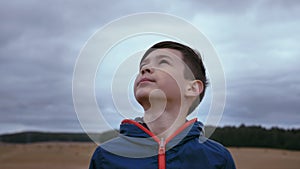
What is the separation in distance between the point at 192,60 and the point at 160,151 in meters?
0.63

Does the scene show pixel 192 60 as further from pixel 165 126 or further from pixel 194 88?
pixel 165 126

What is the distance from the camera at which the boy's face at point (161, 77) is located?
289 cm

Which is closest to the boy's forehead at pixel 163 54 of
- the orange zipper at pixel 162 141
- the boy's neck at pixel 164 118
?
the boy's neck at pixel 164 118

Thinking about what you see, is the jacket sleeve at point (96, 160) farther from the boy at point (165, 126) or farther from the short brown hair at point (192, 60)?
the short brown hair at point (192, 60)

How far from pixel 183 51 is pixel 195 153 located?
2.12ft

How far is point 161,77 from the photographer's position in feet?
9.64

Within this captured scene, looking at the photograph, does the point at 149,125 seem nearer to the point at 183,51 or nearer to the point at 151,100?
the point at 151,100

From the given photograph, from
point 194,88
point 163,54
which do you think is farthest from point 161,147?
point 163,54

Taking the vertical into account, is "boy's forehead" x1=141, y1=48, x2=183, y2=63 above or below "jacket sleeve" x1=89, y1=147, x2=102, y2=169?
above

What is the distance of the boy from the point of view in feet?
9.62

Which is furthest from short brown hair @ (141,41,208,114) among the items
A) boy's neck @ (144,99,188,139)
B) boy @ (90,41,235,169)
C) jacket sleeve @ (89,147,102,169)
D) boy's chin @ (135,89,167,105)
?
jacket sleeve @ (89,147,102,169)

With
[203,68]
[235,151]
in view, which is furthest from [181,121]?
[235,151]

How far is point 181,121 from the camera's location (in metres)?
3.08

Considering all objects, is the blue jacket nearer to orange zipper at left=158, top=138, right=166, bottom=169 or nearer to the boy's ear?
orange zipper at left=158, top=138, right=166, bottom=169
